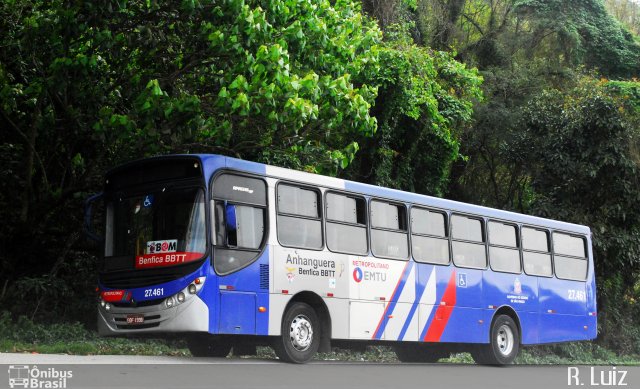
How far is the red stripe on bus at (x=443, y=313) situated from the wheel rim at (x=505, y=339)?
1.67m

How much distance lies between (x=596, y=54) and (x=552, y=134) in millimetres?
6042

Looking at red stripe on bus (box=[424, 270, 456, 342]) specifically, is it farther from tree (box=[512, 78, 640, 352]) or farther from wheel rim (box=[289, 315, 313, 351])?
tree (box=[512, 78, 640, 352])

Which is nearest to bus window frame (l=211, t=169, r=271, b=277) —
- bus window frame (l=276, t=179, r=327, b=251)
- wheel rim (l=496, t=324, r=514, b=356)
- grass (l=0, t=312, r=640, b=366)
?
bus window frame (l=276, t=179, r=327, b=251)

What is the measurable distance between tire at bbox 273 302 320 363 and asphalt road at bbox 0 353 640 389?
0.74ft

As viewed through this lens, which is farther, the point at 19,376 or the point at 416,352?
the point at 416,352

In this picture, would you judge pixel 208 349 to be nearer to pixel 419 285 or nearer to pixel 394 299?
pixel 394 299

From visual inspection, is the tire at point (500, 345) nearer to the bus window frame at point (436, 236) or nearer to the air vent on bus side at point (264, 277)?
the bus window frame at point (436, 236)

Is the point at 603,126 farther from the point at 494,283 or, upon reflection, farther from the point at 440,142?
the point at 494,283

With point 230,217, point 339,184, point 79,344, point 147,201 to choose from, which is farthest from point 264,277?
point 79,344

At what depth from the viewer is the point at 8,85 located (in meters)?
16.0

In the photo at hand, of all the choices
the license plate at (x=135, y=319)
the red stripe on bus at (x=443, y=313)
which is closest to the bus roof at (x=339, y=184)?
the red stripe on bus at (x=443, y=313)

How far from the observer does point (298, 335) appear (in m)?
13.2

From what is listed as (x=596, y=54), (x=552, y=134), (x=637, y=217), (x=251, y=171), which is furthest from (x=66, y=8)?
(x=596, y=54)

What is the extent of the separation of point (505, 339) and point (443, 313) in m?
2.17
